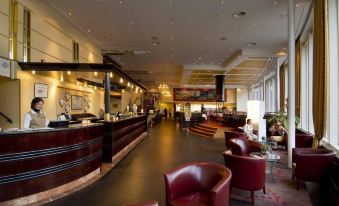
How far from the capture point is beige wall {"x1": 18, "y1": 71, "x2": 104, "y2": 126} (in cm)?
599

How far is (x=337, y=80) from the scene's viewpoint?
15.4 ft

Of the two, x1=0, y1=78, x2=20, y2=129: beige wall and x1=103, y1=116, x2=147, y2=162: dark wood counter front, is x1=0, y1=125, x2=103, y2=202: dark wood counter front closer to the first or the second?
x1=103, y1=116, x2=147, y2=162: dark wood counter front

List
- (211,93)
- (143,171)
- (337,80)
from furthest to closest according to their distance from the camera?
(211,93), (143,171), (337,80)

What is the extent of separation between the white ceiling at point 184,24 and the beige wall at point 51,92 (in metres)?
2.13

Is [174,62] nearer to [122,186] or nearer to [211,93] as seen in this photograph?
[122,186]

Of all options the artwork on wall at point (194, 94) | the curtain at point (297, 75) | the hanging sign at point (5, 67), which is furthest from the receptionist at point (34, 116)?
the artwork on wall at point (194, 94)

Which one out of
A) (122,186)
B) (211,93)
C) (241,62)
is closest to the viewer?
(122,186)

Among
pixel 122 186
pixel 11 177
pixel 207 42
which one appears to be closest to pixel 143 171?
pixel 122 186

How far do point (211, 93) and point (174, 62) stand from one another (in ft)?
42.2

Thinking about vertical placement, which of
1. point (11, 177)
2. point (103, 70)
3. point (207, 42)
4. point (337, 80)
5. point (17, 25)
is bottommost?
point (11, 177)

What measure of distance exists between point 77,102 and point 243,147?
6.85 meters

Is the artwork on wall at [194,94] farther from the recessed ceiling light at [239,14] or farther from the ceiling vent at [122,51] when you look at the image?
the recessed ceiling light at [239,14]

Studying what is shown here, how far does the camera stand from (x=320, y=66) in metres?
4.49

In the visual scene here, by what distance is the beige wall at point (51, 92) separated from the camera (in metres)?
5.99
